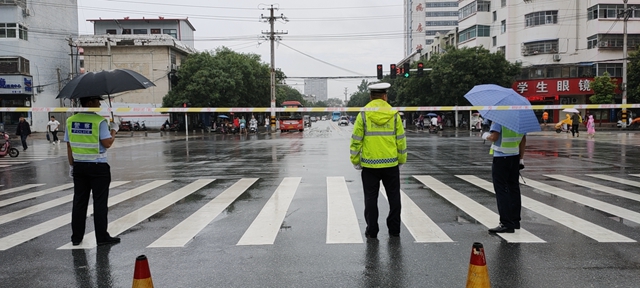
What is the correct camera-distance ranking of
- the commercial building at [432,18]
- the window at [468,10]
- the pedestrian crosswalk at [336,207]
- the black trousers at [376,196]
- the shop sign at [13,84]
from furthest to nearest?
1. the commercial building at [432,18]
2. the window at [468,10]
3. the shop sign at [13,84]
4. the pedestrian crosswalk at [336,207]
5. the black trousers at [376,196]

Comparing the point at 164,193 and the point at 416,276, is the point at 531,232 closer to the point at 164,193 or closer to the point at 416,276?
the point at 416,276

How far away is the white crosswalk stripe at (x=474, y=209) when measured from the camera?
5582mm

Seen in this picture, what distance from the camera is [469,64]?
45594mm

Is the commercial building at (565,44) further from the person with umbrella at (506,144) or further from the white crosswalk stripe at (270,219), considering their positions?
the person with umbrella at (506,144)

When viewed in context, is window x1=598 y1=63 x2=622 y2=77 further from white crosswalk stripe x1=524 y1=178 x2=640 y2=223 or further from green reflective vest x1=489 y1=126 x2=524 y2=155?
green reflective vest x1=489 y1=126 x2=524 y2=155

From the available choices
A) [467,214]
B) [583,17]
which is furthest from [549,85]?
[467,214]

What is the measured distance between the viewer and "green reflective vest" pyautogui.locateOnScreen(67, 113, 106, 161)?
550 centimetres

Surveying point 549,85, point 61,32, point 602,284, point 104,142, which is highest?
point 61,32

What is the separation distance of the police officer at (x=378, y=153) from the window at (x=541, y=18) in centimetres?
4490

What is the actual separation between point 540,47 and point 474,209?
43.3 m

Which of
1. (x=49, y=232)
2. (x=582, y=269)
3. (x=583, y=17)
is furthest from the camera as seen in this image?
(x=583, y=17)

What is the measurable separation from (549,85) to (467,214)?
142 ft

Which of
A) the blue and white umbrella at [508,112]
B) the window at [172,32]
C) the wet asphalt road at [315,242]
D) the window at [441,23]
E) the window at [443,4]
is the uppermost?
the window at [443,4]

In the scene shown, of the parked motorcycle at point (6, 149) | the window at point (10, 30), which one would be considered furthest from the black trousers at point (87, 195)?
the window at point (10, 30)
